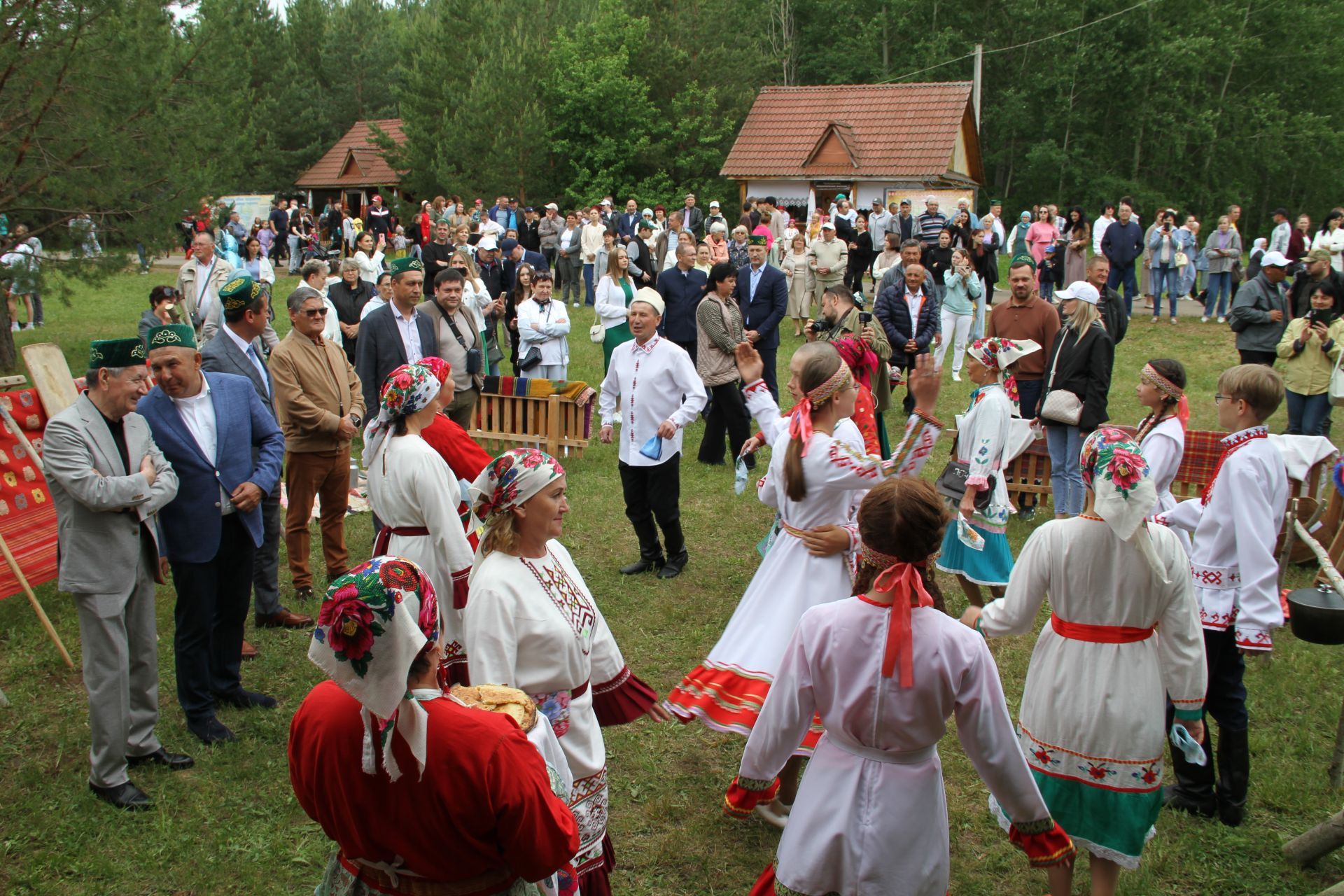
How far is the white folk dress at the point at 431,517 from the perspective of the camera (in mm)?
4562

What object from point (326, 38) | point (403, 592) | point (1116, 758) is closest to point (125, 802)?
point (403, 592)

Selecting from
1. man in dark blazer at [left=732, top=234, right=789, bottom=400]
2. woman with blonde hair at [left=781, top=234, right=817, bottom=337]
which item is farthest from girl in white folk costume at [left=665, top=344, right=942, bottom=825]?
woman with blonde hair at [left=781, top=234, right=817, bottom=337]

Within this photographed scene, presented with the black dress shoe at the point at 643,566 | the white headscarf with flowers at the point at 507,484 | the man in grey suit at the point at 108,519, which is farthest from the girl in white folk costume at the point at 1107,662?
the black dress shoe at the point at 643,566

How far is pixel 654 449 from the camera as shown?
7.23 meters

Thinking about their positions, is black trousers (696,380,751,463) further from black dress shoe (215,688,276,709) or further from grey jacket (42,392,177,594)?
grey jacket (42,392,177,594)

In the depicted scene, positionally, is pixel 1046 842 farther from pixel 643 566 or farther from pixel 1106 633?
pixel 643 566

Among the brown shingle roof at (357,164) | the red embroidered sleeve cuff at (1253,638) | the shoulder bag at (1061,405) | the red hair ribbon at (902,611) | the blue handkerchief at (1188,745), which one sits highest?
the brown shingle roof at (357,164)

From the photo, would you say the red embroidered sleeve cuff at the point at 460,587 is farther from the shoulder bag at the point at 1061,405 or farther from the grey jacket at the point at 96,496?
the shoulder bag at the point at 1061,405

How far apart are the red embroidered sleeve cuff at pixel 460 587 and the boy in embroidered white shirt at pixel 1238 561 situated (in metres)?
3.32

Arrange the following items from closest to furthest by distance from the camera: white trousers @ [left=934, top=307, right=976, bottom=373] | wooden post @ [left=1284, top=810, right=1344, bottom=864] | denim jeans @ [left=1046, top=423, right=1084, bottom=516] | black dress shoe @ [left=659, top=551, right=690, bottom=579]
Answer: wooden post @ [left=1284, top=810, right=1344, bottom=864], black dress shoe @ [left=659, top=551, right=690, bottom=579], denim jeans @ [left=1046, top=423, right=1084, bottom=516], white trousers @ [left=934, top=307, right=976, bottom=373]

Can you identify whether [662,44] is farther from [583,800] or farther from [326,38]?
[583,800]

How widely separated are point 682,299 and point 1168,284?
40.4 ft

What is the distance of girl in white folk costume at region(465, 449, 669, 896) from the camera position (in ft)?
10.5

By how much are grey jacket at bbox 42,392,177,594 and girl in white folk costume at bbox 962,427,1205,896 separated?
3741 mm
